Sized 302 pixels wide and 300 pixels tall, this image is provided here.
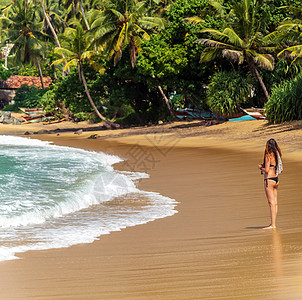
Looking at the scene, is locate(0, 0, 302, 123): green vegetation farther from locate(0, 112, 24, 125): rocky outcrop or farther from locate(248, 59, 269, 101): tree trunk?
locate(0, 112, 24, 125): rocky outcrop

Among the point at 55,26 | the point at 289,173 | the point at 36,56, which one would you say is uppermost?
the point at 55,26

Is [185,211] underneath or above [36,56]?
underneath

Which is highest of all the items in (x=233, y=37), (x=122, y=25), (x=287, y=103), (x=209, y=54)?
(x=122, y=25)

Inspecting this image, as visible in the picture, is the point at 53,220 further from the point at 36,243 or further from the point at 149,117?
the point at 149,117

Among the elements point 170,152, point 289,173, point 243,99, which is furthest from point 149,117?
point 289,173

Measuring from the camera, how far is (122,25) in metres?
35.4

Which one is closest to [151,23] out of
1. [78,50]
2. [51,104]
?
[78,50]

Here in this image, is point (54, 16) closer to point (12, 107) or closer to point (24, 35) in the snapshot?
point (12, 107)

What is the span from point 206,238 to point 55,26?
64.0 m

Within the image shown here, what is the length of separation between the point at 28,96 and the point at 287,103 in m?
40.3

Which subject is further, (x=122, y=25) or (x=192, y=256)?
(x=122, y=25)

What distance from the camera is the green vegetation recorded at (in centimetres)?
2942

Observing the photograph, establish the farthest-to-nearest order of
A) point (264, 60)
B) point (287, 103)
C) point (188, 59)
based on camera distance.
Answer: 1. point (188, 59)
2. point (264, 60)
3. point (287, 103)

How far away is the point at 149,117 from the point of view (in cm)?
4047
